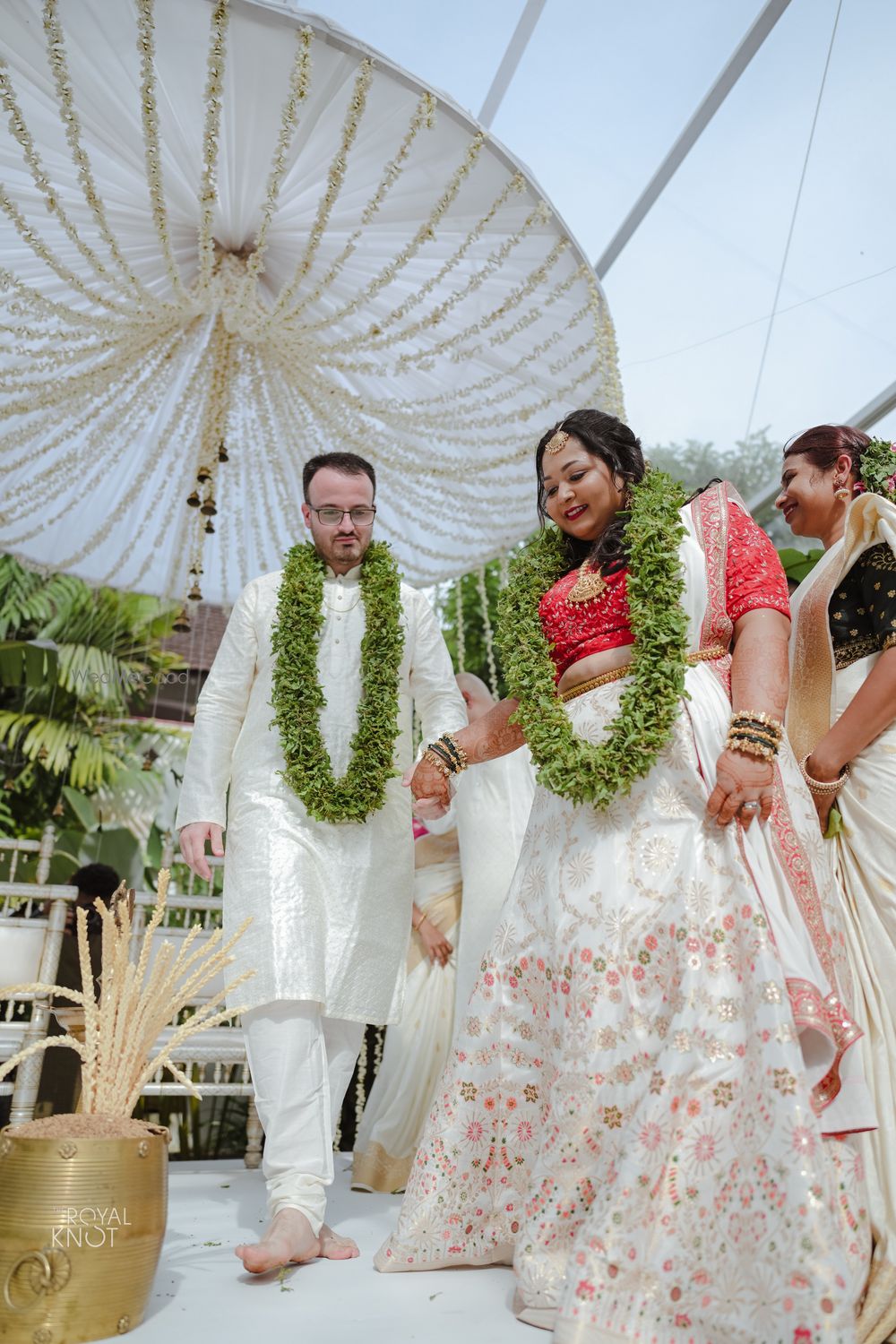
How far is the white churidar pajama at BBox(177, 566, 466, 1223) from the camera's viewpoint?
98.4 inches

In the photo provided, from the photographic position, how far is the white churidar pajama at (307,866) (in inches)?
98.4

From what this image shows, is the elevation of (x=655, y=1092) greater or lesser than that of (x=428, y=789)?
lesser

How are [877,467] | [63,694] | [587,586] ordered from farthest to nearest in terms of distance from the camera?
[63,694], [877,467], [587,586]

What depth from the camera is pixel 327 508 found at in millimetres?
3018

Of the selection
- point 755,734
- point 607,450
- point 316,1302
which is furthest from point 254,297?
point 316,1302

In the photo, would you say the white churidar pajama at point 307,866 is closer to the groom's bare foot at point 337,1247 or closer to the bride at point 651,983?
the groom's bare foot at point 337,1247

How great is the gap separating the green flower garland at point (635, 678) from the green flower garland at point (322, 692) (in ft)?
1.78

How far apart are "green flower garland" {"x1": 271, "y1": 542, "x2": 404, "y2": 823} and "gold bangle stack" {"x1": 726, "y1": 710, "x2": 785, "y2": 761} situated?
1109 millimetres

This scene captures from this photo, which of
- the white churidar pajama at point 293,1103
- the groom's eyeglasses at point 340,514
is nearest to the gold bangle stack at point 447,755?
the white churidar pajama at point 293,1103

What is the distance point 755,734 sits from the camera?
79.4 inches

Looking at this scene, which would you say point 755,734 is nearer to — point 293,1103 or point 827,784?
point 827,784

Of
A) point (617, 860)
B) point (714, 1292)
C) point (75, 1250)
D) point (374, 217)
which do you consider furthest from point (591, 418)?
point (75, 1250)

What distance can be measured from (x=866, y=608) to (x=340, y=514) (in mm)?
1507

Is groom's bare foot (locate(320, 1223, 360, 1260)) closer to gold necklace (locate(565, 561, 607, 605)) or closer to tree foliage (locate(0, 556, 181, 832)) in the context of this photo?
gold necklace (locate(565, 561, 607, 605))
